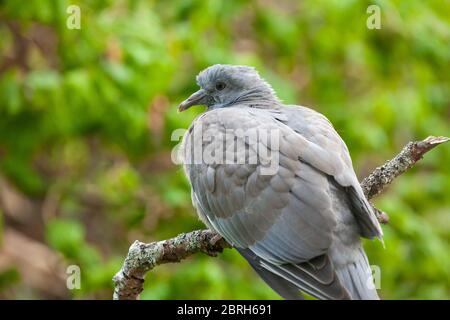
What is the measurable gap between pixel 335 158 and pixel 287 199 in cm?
35

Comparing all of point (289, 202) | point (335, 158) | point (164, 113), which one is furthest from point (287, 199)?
point (164, 113)

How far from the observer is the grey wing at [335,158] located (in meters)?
4.02

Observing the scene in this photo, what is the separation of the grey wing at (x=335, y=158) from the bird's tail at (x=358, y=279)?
0.53 feet

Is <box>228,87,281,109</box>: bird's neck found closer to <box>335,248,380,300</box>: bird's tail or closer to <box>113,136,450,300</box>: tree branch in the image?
<box>113,136,450,300</box>: tree branch

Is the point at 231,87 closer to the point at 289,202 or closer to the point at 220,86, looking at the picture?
the point at 220,86

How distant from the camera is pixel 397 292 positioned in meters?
7.08

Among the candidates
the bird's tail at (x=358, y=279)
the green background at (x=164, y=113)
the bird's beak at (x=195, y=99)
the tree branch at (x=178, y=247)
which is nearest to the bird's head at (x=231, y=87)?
the bird's beak at (x=195, y=99)

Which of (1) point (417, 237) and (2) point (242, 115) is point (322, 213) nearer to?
(2) point (242, 115)

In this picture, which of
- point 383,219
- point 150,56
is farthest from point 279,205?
point 150,56

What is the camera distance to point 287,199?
413 cm

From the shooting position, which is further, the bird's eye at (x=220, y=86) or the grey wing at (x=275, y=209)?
the bird's eye at (x=220, y=86)

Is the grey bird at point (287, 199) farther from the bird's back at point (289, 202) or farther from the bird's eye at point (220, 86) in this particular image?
the bird's eye at point (220, 86)

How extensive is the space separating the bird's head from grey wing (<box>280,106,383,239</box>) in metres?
0.40
